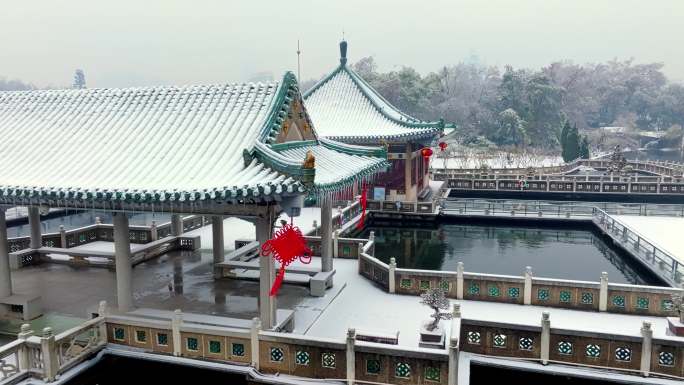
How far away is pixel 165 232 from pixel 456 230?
1532 centimetres

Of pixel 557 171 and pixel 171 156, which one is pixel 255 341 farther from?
pixel 557 171

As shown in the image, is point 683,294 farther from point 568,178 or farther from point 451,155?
point 451,155

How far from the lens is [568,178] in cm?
4012

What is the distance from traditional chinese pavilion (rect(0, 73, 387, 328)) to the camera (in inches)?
393

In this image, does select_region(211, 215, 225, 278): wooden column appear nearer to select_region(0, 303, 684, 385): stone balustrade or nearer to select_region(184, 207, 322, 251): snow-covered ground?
select_region(184, 207, 322, 251): snow-covered ground

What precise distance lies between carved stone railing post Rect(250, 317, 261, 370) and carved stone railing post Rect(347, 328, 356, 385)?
181 cm

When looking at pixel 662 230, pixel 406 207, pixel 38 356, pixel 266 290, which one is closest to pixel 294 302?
pixel 266 290

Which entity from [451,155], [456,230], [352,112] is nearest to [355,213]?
[456,230]

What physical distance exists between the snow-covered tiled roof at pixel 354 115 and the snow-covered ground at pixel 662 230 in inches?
453

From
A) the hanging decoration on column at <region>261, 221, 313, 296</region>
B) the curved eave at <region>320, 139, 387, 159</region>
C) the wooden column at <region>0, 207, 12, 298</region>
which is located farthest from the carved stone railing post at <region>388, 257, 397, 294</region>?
the wooden column at <region>0, 207, 12, 298</region>

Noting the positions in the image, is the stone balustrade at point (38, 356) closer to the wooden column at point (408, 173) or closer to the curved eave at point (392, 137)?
the curved eave at point (392, 137)

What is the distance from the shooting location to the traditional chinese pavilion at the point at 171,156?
9.99 meters

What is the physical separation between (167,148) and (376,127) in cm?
2157

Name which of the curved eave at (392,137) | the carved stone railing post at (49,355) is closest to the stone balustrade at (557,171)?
the curved eave at (392,137)
